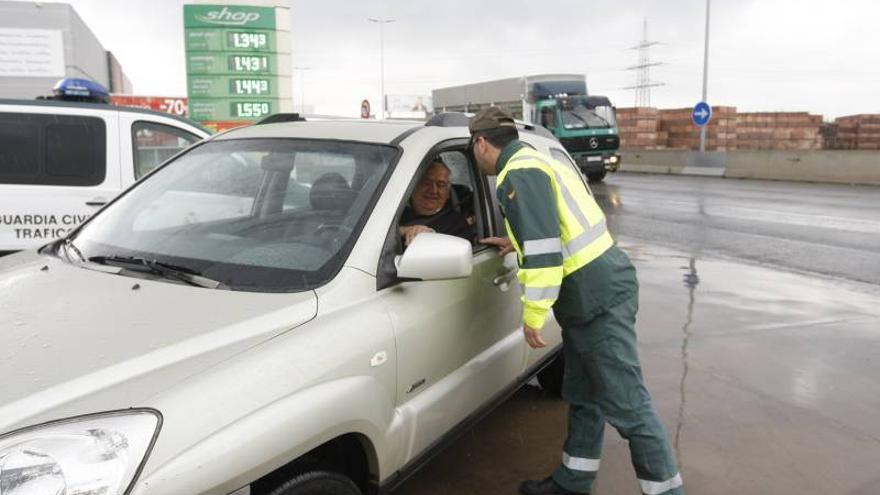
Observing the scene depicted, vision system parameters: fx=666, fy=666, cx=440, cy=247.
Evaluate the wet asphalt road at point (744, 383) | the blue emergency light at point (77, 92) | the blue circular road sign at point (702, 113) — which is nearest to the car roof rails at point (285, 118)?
the wet asphalt road at point (744, 383)

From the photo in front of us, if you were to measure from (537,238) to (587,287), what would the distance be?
31cm

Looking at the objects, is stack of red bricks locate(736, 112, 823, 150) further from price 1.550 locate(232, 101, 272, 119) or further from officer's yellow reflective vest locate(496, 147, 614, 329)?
officer's yellow reflective vest locate(496, 147, 614, 329)

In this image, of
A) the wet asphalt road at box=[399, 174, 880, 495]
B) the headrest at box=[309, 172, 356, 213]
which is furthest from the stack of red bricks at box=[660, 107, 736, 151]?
the headrest at box=[309, 172, 356, 213]

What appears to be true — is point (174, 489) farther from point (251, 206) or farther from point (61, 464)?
point (251, 206)

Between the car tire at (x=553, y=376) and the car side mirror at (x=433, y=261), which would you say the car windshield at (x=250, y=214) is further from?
the car tire at (x=553, y=376)

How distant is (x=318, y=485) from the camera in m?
1.93

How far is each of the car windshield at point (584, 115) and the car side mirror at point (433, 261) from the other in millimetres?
21052

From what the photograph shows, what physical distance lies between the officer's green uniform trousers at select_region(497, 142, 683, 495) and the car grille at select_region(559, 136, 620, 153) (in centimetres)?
1985

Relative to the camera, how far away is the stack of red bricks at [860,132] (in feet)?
97.4

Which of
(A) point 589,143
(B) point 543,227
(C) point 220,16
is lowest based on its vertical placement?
(B) point 543,227

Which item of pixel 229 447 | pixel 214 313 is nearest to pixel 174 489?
pixel 229 447

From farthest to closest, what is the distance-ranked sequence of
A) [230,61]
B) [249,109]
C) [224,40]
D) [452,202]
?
[249,109]
[230,61]
[224,40]
[452,202]

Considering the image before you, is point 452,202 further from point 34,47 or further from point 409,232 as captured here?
point 34,47

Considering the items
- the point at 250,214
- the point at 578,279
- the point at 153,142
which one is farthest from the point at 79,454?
the point at 153,142
